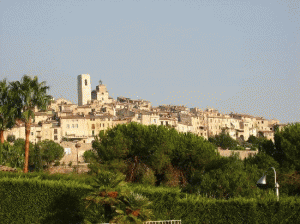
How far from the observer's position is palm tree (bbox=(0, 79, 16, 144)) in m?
35.6

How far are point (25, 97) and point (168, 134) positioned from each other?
9995mm

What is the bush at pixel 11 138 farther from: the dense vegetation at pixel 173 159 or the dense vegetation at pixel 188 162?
the dense vegetation at pixel 173 159

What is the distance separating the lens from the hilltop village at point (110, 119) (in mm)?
117312

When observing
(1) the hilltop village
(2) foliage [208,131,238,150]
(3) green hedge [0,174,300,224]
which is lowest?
(3) green hedge [0,174,300,224]

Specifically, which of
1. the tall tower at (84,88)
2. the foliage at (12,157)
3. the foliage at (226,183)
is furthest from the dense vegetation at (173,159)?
the tall tower at (84,88)

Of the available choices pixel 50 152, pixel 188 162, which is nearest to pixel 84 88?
pixel 50 152

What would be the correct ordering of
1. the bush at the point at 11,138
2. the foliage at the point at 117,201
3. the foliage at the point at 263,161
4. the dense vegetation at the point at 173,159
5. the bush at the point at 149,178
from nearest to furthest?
the foliage at the point at 117,201
the dense vegetation at the point at 173,159
the bush at the point at 149,178
the foliage at the point at 263,161
the bush at the point at 11,138

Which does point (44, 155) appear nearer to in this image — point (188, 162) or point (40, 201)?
point (188, 162)

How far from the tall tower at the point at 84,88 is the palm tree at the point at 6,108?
142 meters

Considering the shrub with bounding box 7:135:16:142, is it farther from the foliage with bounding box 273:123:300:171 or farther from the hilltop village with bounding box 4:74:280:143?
the foliage with bounding box 273:123:300:171

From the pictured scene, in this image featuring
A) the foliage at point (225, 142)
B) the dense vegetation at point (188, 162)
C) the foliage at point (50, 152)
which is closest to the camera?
the dense vegetation at point (188, 162)

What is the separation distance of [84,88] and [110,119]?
192 ft

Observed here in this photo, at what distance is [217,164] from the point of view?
3044 cm

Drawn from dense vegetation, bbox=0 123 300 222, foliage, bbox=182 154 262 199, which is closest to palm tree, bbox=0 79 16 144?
dense vegetation, bbox=0 123 300 222
